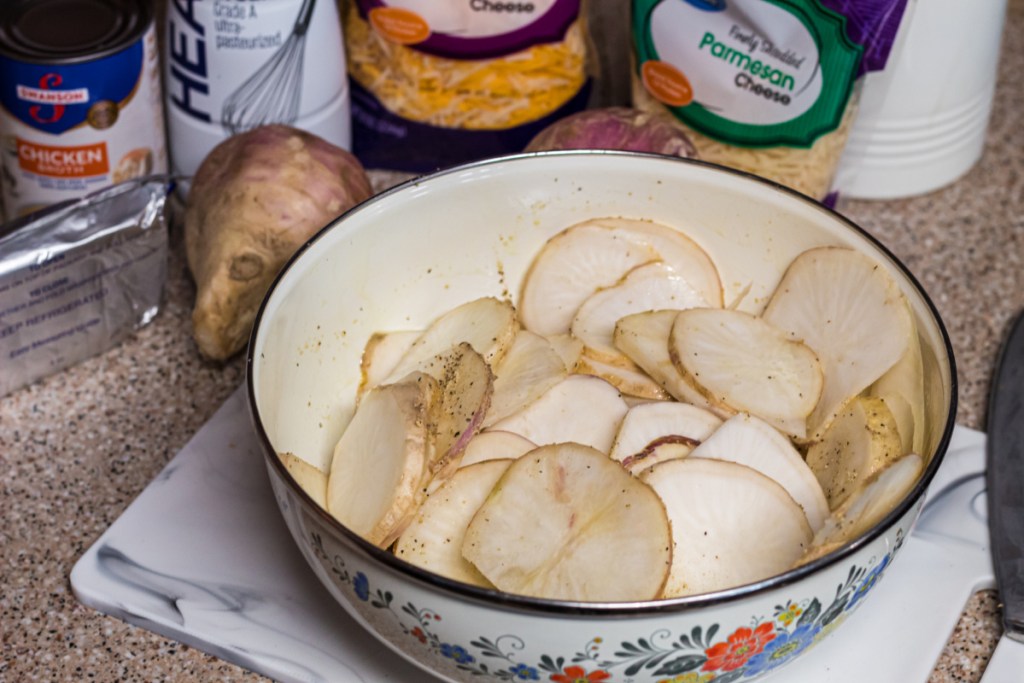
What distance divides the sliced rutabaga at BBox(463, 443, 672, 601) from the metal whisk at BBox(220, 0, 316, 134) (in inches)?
19.3

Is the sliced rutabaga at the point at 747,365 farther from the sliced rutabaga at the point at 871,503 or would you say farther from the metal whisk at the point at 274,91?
the metal whisk at the point at 274,91

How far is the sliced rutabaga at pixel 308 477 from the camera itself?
74cm

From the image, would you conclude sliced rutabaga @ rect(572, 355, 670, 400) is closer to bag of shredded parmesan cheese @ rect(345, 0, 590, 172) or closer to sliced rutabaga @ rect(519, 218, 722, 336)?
sliced rutabaga @ rect(519, 218, 722, 336)

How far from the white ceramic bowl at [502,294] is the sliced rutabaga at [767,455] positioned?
0.26ft

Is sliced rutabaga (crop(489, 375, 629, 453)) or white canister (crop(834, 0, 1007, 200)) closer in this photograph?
sliced rutabaga (crop(489, 375, 629, 453))

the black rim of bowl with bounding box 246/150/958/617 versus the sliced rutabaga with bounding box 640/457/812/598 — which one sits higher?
the black rim of bowl with bounding box 246/150/958/617

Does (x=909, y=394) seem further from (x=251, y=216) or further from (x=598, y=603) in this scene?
(x=251, y=216)

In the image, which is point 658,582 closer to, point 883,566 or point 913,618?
point 883,566

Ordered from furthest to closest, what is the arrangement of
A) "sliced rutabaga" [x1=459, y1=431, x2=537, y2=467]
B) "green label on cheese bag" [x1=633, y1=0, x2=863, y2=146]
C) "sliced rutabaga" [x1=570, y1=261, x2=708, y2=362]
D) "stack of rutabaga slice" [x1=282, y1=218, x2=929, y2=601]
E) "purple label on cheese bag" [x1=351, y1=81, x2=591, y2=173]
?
"purple label on cheese bag" [x1=351, y1=81, x2=591, y2=173], "green label on cheese bag" [x1=633, y1=0, x2=863, y2=146], "sliced rutabaga" [x1=570, y1=261, x2=708, y2=362], "sliced rutabaga" [x1=459, y1=431, x2=537, y2=467], "stack of rutabaga slice" [x1=282, y1=218, x2=929, y2=601]

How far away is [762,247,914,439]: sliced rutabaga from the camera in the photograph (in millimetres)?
792

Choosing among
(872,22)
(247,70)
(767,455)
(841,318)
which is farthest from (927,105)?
(247,70)

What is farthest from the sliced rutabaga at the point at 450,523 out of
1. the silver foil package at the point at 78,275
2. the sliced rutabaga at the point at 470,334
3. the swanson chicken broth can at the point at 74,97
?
the swanson chicken broth can at the point at 74,97

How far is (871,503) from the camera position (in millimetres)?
671

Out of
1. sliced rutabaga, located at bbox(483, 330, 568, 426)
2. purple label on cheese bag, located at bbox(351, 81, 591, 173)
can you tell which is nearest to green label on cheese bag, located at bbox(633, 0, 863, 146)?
purple label on cheese bag, located at bbox(351, 81, 591, 173)
